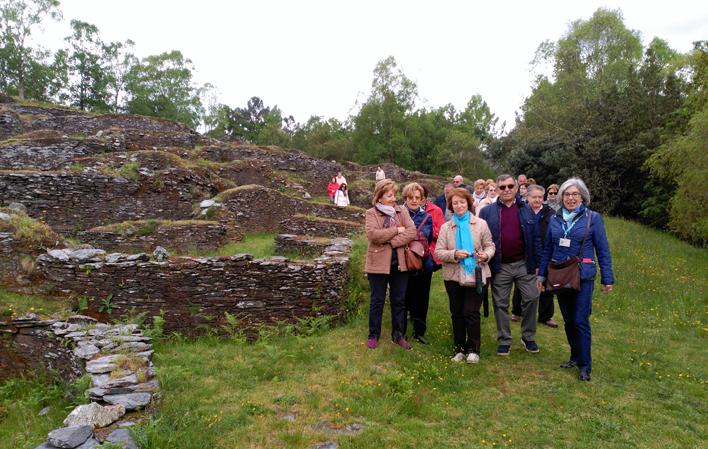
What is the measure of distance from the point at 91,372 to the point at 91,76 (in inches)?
2032

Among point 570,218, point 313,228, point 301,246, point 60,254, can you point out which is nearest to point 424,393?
point 570,218

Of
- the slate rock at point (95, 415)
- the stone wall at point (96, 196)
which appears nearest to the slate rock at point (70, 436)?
the slate rock at point (95, 415)

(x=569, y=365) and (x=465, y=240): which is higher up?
(x=465, y=240)

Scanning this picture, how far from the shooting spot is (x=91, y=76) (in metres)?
45.4

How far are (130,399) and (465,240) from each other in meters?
4.28

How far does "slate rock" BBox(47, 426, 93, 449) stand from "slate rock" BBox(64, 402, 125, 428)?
0.17 metres

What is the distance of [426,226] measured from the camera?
19.7 ft

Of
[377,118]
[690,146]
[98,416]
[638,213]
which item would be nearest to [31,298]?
[98,416]

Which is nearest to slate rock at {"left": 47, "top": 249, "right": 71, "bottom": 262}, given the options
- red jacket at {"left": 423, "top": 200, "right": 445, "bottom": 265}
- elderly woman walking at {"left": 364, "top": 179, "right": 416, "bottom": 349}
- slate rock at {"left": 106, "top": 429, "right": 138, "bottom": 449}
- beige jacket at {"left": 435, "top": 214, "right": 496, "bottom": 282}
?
slate rock at {"left": 106, "top": 429, "right": 138, "bottom": 449}

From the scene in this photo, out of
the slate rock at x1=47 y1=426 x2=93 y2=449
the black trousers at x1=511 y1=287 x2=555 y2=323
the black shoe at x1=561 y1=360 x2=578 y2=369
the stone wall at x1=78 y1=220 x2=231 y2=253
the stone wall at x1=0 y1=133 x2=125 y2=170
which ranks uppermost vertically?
the stone wall at x1=0 y1=133 x2=125 y2=170

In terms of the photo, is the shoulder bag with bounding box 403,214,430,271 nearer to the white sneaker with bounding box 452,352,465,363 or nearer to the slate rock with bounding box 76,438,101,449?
the white sneaker with bounding box 452,352,465,363

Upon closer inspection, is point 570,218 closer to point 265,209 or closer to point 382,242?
point 382,242

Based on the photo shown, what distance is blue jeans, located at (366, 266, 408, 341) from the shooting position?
18.9 feet

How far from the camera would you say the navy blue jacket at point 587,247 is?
16.2 ft
